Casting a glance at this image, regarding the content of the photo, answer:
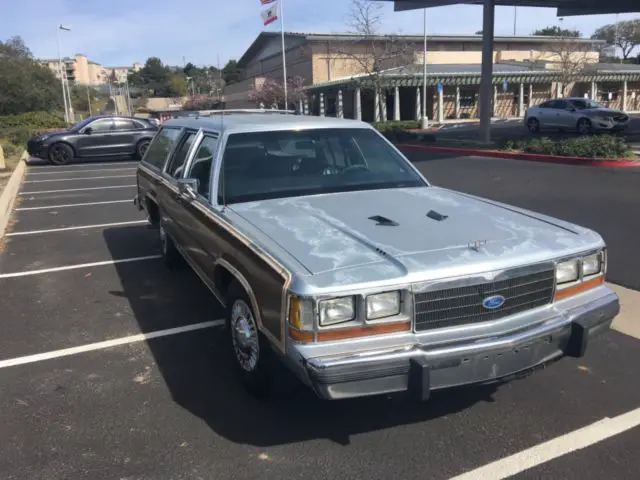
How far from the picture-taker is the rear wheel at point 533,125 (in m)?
24.8

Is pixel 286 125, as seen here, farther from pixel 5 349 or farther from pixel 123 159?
pixel 123 159

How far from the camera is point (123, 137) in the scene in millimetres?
20250

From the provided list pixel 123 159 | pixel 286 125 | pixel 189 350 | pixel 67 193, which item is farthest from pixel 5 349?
pixel 123 159

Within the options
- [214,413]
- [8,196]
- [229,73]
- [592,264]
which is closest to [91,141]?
[8,196]

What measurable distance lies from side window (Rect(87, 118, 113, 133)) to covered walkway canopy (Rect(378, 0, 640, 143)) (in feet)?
35.4

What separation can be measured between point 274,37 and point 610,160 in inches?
2293

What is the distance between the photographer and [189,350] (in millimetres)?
4559

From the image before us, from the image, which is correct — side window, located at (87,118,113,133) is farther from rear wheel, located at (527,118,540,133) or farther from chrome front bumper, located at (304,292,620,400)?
chrome front bumper, located at (304,292,620,400)

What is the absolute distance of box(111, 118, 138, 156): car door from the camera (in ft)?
66.3

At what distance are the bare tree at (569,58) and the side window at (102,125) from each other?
126 ft

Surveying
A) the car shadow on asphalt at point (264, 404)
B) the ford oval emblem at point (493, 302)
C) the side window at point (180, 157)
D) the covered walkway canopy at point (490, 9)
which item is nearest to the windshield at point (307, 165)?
the side window at point (180, 157)

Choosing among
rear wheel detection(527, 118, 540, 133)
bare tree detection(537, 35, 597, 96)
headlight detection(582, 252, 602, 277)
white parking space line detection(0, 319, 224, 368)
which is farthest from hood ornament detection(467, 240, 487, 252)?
bare tree detection(537, 35, 597, 96)

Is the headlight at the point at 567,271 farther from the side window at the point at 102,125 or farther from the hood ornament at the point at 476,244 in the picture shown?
the side window at the point at 102,125

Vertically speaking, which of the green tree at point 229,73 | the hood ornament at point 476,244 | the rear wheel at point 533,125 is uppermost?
the green tree at point 229,73
